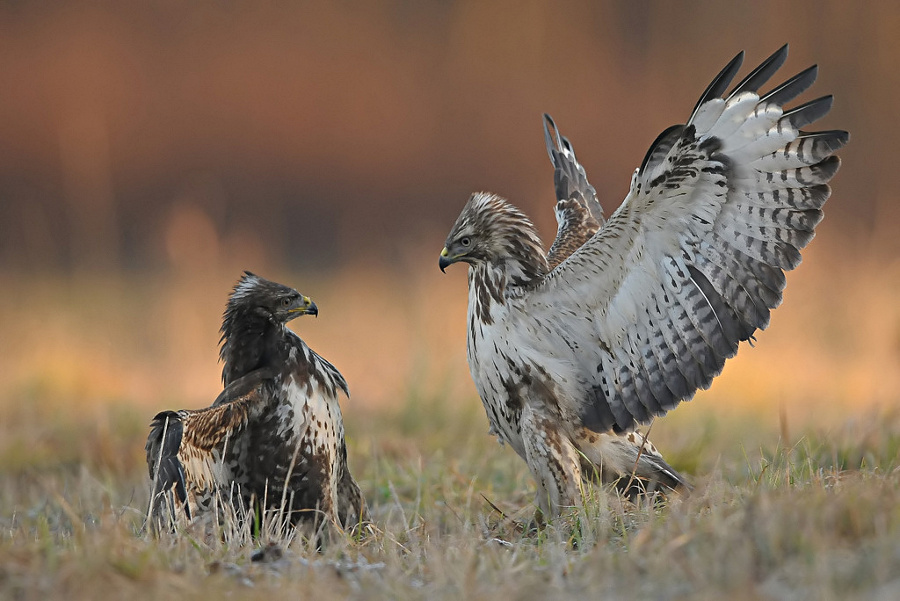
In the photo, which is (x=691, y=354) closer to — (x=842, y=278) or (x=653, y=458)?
(x=653, y=458)

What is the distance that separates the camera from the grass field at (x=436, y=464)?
313 cm

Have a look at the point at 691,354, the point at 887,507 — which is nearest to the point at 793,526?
the point at 887,507

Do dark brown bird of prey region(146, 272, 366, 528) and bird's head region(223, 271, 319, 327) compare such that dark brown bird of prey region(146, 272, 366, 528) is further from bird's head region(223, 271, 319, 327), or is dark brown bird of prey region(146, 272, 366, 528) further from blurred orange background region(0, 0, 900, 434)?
blurred orange background region(0, 0, 900, 434)

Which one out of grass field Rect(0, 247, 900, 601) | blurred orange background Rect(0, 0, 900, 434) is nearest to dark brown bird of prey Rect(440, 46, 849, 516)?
grass field Rect(0, 247, 900, 601)

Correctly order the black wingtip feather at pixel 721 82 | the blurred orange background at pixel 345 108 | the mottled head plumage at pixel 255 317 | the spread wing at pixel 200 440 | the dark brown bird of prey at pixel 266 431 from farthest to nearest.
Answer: the blurred orange background at pixel 345 108 < the mottled head plumage at pixel 255 317 < the dark brown bird of prey at pixel 266 431 < the spread wing at pixel 200 440 < the black wingtip feather at pixel 721 82

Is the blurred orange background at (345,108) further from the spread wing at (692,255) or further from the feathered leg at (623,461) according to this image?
the spread wing at (692,255)

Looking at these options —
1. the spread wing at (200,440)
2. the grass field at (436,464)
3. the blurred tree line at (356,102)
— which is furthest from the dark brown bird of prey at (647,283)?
the blurred tree line at (356,102)

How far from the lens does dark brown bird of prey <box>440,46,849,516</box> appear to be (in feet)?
13.3

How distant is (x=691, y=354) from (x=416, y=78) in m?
12.3

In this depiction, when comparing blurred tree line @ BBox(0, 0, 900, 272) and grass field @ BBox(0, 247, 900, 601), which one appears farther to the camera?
blurred tree line @ BBox(0, 0, 900, 272)

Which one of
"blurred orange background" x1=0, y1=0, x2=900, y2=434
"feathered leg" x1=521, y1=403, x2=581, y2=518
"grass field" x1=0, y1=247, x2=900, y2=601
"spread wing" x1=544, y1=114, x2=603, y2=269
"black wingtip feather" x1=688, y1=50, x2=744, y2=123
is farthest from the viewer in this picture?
"blurred orange background" x1=0, y1=0, x2=900, y2=434

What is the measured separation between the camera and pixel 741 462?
229 inches

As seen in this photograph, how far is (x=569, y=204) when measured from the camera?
19.5 ft

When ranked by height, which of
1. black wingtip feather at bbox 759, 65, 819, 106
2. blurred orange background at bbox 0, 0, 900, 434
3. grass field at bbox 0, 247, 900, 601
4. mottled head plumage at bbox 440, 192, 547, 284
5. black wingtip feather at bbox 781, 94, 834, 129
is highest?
blurred orange background at bbox 0, 0, 900, 434
